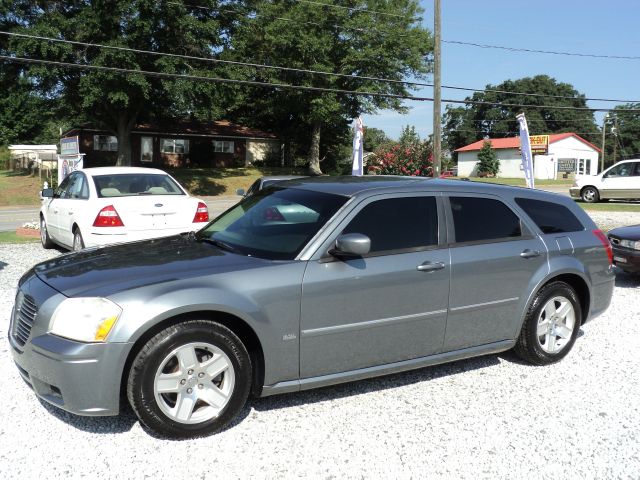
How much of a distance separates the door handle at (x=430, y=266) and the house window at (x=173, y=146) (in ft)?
144

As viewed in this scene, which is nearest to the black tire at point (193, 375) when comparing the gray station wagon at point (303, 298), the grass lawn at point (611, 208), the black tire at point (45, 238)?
the gray station wagon at point (303, 298)

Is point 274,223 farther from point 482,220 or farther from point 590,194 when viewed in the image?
point 590,194

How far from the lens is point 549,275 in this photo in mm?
4867

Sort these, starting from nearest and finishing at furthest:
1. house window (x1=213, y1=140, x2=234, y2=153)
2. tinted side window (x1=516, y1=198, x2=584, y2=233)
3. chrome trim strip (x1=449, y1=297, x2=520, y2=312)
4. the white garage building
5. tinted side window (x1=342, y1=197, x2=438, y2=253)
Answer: tinted side window (x1=342, y1=197, x2=438, y2=253) → chrome trim strip (x1=449, y1=297, x2=520, y2=312) → tinted side window (x1=516, y1=198, x2=584, y2=233) → house window (x1=213, y1=140, x2=234, y2=153) → the white garage building

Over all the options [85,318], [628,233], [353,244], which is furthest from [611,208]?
[85,318]

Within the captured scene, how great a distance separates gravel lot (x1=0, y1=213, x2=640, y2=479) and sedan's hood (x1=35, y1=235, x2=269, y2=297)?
91 cm

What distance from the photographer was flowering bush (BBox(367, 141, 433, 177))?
27.1 meters

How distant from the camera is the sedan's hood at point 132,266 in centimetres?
350

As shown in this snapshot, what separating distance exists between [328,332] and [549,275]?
2.14m

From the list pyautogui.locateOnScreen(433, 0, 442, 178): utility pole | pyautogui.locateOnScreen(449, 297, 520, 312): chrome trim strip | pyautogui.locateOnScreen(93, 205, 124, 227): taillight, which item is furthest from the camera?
pyautogui.locateOnScreen(433, 0, 442, 178): utility pole

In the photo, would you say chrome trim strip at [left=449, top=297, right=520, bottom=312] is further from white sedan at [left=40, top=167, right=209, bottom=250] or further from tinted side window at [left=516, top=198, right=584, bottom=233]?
white sedan at [left=40, top=167, right=209, bottom=250]

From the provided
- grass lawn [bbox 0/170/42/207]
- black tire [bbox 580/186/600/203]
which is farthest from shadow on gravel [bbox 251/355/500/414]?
grass lawn [bbox 0/170/42/207]

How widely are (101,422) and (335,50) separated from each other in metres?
40.6

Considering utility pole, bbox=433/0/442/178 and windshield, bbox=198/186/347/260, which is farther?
utility pole, bbox=433/0/442/178
